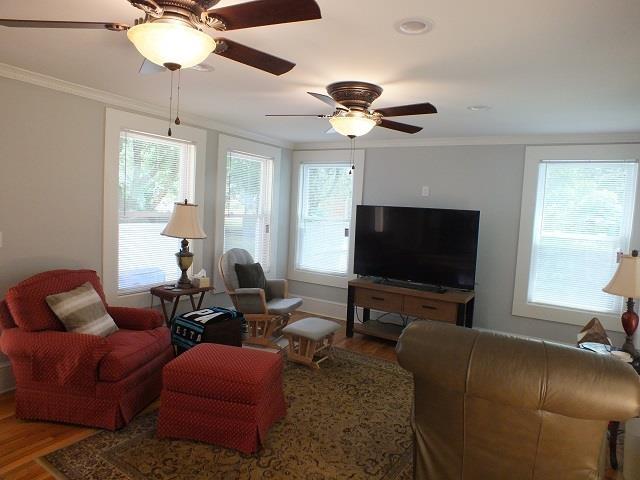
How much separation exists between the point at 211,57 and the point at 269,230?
3185 mm

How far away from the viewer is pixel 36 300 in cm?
270

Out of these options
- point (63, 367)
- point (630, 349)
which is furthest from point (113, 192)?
point (630, 349)

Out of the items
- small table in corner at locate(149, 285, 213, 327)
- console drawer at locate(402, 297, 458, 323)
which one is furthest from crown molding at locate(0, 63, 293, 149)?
console drawer at locate(402, 297, 458, 323)

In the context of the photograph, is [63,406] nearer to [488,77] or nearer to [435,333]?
[435,333]

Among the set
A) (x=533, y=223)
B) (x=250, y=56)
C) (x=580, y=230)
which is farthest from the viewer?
(x=533, y=223)

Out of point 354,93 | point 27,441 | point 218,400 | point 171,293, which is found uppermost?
point 354,93

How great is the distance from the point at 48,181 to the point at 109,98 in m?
0.84

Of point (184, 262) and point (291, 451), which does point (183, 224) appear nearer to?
point (184, 262)

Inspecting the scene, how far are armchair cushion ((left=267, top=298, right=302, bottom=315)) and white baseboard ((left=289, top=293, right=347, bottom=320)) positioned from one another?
1.07 metres

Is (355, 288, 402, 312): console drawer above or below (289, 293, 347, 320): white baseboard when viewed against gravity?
above

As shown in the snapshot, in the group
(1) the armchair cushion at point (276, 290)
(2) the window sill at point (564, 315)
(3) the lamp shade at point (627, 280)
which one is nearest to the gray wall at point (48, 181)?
(1) the armchair cushion at point (276, 290)

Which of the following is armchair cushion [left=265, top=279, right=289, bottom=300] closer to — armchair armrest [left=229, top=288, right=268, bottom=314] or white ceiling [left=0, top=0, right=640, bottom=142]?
armchair armrest [left=229, top=288, right=268, bottom=314]

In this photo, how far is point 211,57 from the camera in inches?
94.2

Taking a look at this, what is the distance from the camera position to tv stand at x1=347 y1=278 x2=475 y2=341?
4.11 metres
